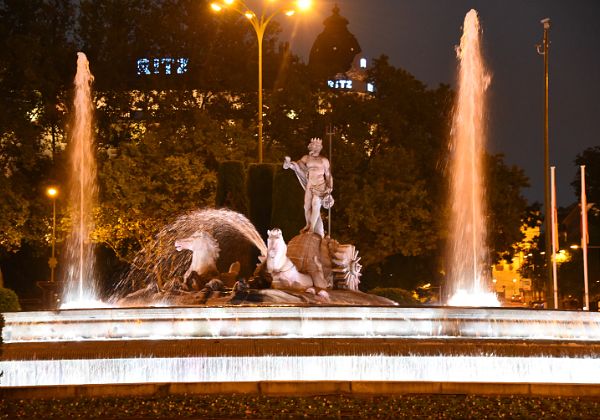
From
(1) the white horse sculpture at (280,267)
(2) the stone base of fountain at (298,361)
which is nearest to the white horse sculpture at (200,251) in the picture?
(1) the white horse sculpture at (280,267)

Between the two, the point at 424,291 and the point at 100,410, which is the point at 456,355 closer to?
the point at 100,410

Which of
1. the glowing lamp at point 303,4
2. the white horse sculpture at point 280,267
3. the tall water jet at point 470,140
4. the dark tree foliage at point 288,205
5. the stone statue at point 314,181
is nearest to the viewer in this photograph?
the white horse sculpture at point 280,267

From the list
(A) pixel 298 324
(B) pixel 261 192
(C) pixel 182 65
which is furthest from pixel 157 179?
(A) pixel 298 324

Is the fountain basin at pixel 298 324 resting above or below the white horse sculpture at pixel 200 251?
below

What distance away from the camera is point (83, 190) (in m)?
34.9

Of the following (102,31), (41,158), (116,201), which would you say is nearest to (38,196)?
(41,158)

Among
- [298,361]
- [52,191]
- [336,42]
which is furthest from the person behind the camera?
[336,42]

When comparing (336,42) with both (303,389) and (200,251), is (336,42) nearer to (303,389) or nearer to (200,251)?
(200,251)

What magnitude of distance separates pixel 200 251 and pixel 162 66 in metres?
23.7

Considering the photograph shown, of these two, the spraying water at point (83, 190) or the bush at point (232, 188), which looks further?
the spraying water at point (83, 190)

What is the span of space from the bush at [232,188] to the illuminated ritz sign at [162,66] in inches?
627

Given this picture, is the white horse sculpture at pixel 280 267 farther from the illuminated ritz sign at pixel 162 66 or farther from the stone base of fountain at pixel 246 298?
the illuminated ritz sign at pixel 162 66

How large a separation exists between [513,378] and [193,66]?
3240 cm

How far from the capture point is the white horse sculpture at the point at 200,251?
23000 mm
